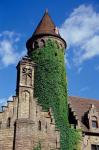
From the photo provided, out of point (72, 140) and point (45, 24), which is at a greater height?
point (45, 24)

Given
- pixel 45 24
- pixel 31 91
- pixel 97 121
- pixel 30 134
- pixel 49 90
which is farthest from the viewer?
pixel 45 24

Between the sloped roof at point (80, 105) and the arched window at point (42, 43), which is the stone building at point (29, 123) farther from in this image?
the arched window at point (42, 43)

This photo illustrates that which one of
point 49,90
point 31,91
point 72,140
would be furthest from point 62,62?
point 72,140

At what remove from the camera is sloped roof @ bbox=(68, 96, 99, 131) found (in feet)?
129

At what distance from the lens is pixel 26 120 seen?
105 feet

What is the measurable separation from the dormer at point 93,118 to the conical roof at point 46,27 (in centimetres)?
1018

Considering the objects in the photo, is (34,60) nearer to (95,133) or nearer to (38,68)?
(38,68)

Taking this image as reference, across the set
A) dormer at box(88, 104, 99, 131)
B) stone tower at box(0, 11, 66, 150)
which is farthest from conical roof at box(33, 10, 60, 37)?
dormer at box(88, 104, 99, 131)

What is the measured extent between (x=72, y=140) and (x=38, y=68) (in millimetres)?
8788

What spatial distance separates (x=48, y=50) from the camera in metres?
39.3

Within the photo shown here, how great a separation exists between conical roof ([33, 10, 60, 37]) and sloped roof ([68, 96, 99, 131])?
333 inches

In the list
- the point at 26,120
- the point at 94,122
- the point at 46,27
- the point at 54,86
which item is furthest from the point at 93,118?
the point at 46,27

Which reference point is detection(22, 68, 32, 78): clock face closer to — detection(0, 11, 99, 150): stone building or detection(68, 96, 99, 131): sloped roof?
detection(0, 11, 99, 150): stone building

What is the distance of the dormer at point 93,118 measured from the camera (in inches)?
1485
